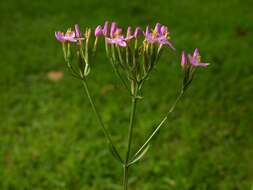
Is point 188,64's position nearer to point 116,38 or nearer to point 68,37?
point 116,38

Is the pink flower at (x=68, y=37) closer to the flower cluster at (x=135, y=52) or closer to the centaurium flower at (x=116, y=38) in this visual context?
the flower cluster at (x=135, y=52)

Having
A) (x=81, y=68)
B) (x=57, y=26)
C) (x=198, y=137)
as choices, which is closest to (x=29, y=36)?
(x=57, y=26)

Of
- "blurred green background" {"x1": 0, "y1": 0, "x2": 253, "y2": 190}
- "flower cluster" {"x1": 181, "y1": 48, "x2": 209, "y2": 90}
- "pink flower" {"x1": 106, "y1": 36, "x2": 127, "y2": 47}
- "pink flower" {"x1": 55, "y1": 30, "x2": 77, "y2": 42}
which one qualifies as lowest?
"blurred green background" {"x1": 0, "y1": 0, "x2": 253, "y2": 190}

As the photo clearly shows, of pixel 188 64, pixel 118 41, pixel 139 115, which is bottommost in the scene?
pixel 139 115

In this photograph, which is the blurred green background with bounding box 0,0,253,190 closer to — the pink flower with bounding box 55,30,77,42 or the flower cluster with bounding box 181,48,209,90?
the flower cluster with bounding box 181,48,209,90

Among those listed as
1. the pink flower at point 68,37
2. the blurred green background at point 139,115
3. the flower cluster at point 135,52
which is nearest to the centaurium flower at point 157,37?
the flower cluster at point 135,52

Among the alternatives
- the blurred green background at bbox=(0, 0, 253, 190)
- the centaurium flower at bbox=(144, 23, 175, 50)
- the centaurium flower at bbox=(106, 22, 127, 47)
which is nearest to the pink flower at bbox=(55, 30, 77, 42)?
the centaurium flower at bbox=(106, 22, 127, 47)

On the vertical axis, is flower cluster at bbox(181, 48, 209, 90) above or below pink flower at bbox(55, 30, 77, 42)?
below

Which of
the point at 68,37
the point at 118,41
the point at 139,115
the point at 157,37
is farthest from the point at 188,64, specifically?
the point at 139,115

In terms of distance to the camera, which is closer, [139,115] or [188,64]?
[188,64]
